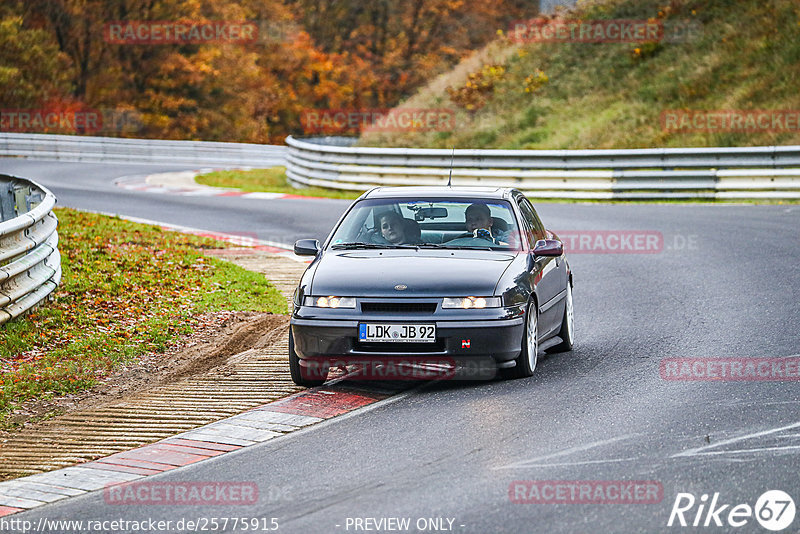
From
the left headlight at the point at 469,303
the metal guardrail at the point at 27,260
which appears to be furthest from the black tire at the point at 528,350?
the metal guardrail at the point at 27,260

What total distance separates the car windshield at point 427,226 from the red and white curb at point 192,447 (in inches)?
58.2

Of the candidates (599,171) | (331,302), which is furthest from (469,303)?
(599,171)

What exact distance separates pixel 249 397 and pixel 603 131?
963 inches

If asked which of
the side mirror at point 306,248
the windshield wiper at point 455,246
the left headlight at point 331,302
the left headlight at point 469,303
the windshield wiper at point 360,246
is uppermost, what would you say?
the windshield wiper at point 455,246

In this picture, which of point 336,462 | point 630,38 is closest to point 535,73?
point 630,38

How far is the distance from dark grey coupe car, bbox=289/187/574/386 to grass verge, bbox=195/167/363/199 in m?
17.5

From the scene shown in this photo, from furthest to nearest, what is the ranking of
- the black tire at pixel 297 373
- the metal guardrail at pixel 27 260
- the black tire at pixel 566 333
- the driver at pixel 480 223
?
the metal guardrail at pixel 27 260, the black tire at pixel 566 333, the driver at pixel 480 223, the black tire at pixel 297 373

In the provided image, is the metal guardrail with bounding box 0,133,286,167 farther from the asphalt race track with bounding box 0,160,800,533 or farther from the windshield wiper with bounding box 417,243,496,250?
the windshield wiper with bounding box 417,243,496,250

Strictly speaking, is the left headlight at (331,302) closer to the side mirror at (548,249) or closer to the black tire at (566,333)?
the side mirror at (548,249)

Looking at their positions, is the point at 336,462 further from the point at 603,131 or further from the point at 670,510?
the point at 603,131

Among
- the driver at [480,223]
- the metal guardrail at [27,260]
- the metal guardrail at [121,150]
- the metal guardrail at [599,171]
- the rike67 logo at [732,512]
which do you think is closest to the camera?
the rike67 logo at [732,512]

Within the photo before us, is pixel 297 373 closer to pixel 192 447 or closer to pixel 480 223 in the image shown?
pixel 192 447

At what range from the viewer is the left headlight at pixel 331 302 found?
884 cm

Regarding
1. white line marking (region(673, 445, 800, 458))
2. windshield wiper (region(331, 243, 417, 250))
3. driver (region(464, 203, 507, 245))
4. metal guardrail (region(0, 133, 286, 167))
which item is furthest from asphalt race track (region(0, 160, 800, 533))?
metal guardrail (region(0, 133, 286, 167))
